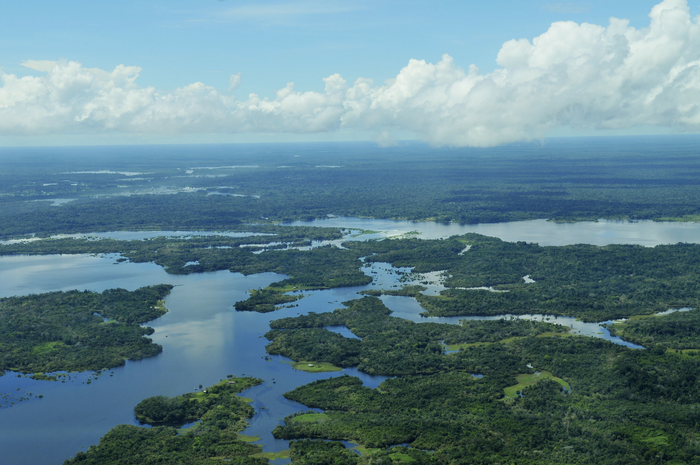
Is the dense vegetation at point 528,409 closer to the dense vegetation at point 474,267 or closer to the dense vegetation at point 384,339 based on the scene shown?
the dense vegetation at point 384,339

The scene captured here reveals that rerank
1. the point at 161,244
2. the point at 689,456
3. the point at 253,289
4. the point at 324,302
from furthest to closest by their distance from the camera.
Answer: the point at 161,244 < the point at 253,289 < the point at 324,302 < the point at 689,456

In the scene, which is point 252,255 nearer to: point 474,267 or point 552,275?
point 474,267

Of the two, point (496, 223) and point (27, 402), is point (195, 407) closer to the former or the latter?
point (27, 402)

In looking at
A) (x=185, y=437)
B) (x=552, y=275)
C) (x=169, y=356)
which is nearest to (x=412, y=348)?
(x=169, y=356)

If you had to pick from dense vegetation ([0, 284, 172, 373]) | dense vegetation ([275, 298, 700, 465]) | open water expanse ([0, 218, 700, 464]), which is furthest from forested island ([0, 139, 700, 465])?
open water expanse ([0, 218, 700, 464])

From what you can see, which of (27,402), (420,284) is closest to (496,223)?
(420,284)

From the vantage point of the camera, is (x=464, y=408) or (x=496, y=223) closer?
(x=464, y=408)
